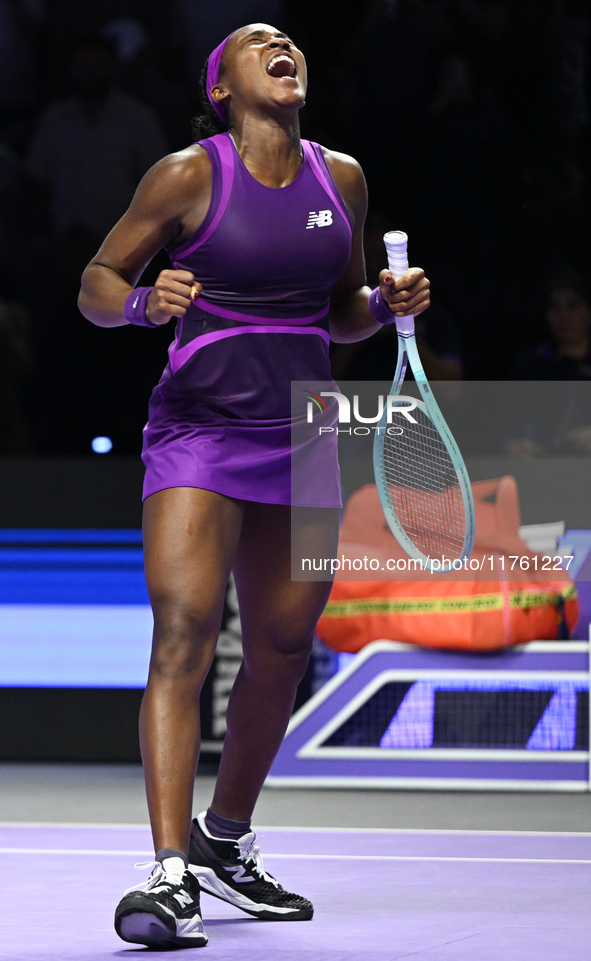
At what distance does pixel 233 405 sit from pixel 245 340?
103mm

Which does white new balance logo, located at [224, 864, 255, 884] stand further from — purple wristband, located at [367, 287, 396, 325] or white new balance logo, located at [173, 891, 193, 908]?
purple wristband, located at [367, 287, 396, 325]

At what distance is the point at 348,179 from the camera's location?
8.06 ft

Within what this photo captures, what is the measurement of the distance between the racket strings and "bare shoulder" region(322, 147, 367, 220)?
0.52 meters

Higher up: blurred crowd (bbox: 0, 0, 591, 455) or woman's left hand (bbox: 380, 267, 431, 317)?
blurred crowd (bbox: 0, 0, 591, 455)

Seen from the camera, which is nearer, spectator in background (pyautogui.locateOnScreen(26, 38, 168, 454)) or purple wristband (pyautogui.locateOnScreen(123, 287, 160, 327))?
purple wristband (pyautogui.locateOnScreen(123, 287, 160, 327))

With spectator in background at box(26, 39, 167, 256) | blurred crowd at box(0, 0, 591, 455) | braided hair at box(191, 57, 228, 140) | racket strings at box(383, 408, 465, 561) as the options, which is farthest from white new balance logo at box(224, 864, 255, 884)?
spectator in background at box(26, 39, 167, 256)

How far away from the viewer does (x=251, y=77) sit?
232 cm

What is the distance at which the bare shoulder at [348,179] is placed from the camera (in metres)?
2.44

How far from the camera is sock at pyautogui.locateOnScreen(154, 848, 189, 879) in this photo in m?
2.06

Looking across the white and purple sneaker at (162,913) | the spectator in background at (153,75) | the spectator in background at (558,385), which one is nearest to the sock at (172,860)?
the white and purple sneaker at (162,913)

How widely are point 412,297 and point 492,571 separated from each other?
1.73 meters

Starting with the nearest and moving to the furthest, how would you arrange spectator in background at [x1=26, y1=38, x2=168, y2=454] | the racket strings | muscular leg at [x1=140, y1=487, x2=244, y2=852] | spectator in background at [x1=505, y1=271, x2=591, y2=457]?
muscular leg at [x1=140, y1=487, x2=244, y2=852], the racket strings, spectator in background at [x1=505, y1=271, x2=591, y2=457], spectator in background at [x1=26, y1=38, x2=168, y2=454]

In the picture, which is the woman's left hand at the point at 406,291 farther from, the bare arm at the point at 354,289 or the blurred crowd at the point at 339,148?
the blurred crowd at the point at 339,148

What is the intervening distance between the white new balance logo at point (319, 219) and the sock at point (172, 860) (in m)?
0.96
